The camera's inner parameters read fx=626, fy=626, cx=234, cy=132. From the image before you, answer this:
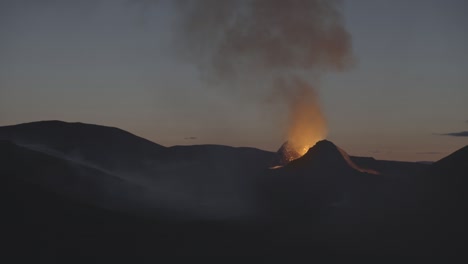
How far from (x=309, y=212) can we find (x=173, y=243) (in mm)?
23763

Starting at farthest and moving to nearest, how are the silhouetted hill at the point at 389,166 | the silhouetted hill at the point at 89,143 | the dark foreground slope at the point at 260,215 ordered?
the silhouetted hill at the point at 89,143 < the silhouetted hill at the point at 389,166 < the dark foreground slope at the point at 260,215

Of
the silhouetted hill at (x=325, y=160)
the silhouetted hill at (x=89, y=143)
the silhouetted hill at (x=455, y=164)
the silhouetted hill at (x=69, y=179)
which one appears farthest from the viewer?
the silhouetted hill at (x=89, y=143)

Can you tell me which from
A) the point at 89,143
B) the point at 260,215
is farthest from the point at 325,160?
the point at 89,143

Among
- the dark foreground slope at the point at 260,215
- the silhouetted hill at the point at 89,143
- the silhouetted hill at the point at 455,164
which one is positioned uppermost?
the silhouetted hill at the point at 89,143

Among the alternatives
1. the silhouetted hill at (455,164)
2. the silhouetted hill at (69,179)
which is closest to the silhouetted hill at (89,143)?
the silhouetted hill at (69,179)

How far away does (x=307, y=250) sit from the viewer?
63375 millimetres

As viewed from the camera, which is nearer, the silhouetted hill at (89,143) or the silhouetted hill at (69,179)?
the silhouetted hill at (69,179)

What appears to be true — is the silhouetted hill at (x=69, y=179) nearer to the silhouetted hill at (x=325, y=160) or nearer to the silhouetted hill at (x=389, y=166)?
the silhouetted hill at (x=325, y=160)

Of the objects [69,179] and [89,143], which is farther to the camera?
[89,143]

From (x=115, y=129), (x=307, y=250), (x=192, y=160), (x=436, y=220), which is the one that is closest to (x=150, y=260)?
(x=307, y=250)

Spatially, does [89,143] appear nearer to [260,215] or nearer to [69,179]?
[69,179]

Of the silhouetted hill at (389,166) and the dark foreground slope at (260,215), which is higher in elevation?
the silhouetted hill at (389,166)

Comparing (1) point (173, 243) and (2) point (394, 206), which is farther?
(2) point (394, 206)

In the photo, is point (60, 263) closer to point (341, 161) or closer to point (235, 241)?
point (235, 241)
